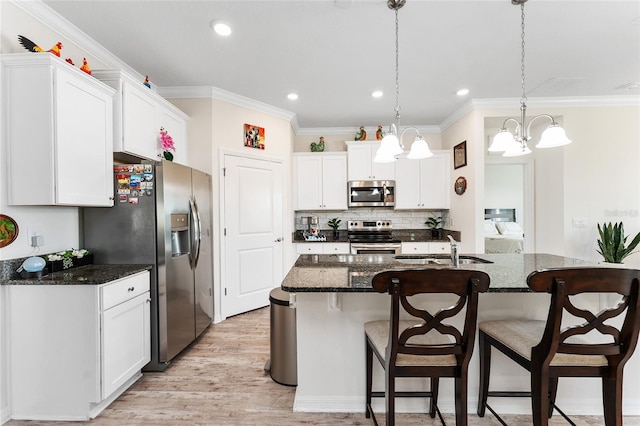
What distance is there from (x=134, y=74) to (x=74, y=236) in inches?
69.4

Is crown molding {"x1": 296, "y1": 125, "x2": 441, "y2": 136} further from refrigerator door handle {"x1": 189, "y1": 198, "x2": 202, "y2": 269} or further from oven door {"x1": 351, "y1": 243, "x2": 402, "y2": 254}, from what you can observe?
refrigerator door handle {"x1": 189, "y1": 198, "x2": 202, "y2": 269}

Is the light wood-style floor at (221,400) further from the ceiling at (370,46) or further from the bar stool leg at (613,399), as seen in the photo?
the ceiling at (370,46)

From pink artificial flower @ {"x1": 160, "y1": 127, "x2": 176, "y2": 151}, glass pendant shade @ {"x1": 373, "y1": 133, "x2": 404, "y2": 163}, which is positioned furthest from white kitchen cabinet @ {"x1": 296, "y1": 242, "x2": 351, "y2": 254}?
glass pendant shade @ {"x1": 373, "y1": 133, "x2": 404, "y2": 163}

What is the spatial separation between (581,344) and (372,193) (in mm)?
3495

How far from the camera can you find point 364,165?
4633mm

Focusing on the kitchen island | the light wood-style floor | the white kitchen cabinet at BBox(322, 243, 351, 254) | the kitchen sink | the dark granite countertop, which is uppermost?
the kitchen sink

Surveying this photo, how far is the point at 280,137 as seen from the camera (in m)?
4.16

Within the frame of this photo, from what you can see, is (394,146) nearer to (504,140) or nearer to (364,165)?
(504,140)

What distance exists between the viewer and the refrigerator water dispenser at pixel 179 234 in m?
2.48

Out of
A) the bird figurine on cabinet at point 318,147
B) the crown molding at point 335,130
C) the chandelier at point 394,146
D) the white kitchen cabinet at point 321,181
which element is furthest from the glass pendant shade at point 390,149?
the crown molding at point 335,130

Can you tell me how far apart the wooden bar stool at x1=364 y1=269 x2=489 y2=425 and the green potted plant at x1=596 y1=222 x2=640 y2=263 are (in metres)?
3.44

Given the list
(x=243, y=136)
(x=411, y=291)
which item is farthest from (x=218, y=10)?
(x=411, y=291)

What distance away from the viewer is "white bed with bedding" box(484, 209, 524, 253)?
5.07 m

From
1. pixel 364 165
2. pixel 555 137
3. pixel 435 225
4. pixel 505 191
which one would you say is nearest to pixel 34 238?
pixel 555 137
